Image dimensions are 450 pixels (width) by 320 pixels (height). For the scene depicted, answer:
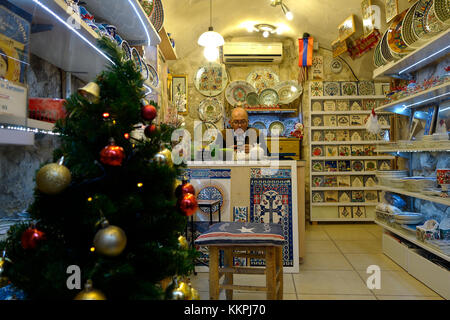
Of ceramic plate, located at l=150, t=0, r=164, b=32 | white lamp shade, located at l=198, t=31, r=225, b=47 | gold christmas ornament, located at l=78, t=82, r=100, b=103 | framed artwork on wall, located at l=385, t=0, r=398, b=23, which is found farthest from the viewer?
white lamp shade, located at l=198, t=31, r=225, b=47

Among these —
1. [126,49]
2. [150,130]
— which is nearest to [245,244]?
[150,130]

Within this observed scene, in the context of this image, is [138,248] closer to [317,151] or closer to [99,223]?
[99,223]

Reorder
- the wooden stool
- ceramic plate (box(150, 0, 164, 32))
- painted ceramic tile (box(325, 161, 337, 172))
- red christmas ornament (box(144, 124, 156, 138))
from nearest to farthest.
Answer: red christmas ornament (box(144, 124, 156, 138)) < the wooden stool < ceramic plate (box(150, 0, 164, 32)) < painted ceramic tile (box(325, 161, 337, 172))

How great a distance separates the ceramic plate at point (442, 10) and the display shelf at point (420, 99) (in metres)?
0.46

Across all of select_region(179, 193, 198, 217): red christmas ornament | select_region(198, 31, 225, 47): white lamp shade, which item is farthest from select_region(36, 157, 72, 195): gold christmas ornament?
select_region(198, 31, 225, 47): white lamp shade

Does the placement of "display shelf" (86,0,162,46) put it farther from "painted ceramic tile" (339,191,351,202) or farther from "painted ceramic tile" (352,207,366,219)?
"painted ceramic tile" (352,207,366,219)

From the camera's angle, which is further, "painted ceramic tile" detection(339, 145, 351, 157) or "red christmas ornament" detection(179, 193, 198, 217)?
"painted ceramic tile" detection(339, 145, 351, 157)

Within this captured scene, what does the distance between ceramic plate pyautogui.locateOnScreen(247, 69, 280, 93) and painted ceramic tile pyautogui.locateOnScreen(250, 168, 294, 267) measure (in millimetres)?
2989

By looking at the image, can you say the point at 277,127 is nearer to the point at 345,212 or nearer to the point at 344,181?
the point at 344,181

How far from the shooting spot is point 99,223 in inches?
33.4

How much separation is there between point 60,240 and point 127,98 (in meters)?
0.46

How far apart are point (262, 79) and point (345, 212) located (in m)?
2.62

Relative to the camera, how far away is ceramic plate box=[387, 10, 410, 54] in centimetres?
289
